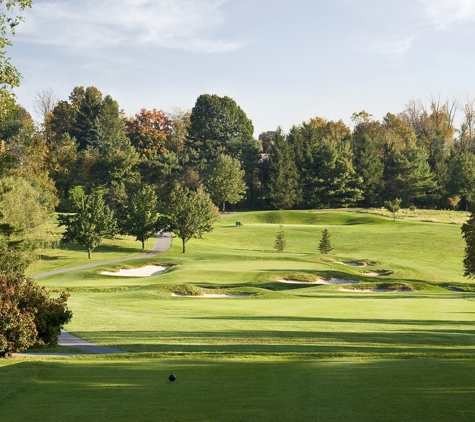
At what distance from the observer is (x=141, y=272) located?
53438 mm

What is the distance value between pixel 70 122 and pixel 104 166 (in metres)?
28.0

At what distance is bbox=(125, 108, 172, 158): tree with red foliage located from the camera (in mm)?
126825

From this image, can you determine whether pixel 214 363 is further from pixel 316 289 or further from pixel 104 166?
pixel 104 166

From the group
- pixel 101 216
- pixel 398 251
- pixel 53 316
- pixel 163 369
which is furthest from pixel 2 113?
pixel 398 251

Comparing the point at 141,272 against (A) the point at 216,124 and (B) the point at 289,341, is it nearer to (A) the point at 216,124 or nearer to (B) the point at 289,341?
(B) the point at 289,341

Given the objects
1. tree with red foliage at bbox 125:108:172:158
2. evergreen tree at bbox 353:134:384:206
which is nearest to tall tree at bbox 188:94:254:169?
tree with red foliage at bbox 125:108:172:158

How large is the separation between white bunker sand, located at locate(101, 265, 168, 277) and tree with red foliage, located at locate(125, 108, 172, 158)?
64.8 meters

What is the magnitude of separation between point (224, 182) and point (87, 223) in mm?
45479

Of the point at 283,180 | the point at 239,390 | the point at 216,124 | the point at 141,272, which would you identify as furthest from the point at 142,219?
the point at 216,124

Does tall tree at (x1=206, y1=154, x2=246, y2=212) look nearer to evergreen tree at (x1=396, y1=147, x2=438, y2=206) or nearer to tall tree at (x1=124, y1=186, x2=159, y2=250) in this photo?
evergreen tree at (x1=396, y1=147, x2=438, y2=206)

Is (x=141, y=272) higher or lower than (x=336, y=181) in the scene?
lower

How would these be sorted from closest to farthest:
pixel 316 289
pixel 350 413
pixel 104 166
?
pixel 350 413 < pixel 316 289 < pixel 104 166

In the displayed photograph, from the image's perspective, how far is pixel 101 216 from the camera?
62.6 meters

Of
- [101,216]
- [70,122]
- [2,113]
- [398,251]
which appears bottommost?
[398,251]
